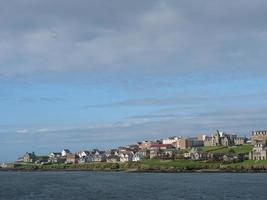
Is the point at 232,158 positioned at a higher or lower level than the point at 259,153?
lower

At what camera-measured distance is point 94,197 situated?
67750mm

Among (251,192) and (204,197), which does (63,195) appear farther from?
(251,192)

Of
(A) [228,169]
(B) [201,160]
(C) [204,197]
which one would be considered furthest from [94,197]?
(B) [201,160]

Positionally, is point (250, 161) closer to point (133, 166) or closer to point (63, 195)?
point (133, 166)

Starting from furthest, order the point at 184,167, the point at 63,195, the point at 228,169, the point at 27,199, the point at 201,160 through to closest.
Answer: the point at 201,160, the point at 184,167, the point at 228,169, the point at 63,195, the point at 27,199

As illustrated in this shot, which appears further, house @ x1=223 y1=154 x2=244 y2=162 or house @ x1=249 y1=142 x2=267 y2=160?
house @ x1=223 y1=154 x2=244 y2=162

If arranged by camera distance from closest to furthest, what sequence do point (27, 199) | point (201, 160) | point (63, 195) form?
point (27, 199)
point (63, 195)
point (201, 160)

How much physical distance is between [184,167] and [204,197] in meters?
103

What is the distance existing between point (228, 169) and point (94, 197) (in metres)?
94.3

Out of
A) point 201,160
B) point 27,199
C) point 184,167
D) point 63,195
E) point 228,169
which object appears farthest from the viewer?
point 201,160

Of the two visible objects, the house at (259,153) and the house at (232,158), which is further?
the house at (232,158)

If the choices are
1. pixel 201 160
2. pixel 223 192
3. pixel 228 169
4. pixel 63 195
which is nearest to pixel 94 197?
pixel 63 195

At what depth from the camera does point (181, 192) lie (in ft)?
246

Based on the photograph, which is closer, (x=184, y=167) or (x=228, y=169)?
(x=228, y=169)
